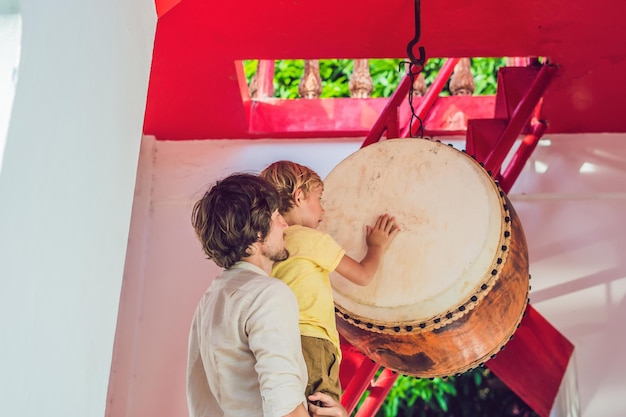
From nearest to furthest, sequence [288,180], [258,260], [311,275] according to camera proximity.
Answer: [258,260]
[311,275]
[288,180]

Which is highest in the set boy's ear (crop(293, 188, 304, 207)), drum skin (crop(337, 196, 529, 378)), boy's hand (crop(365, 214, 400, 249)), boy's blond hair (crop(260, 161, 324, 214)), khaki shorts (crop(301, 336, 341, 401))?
boy's blond hair (crop(260, 161, 324, 214))

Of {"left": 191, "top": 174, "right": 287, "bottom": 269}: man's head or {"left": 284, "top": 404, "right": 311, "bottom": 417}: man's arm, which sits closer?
{"left": 284, "top": 404, "right": 311, "bottom": 417}: man's arm

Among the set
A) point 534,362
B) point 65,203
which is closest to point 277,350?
point 65,203

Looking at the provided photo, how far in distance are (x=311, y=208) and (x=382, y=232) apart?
0.69ft

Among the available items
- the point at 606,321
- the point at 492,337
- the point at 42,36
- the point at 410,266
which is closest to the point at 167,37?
the point at 410,266

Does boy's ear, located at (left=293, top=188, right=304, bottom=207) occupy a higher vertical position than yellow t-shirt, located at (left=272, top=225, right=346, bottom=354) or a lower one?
higher

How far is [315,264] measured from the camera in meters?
2.04

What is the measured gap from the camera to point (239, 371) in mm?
1691

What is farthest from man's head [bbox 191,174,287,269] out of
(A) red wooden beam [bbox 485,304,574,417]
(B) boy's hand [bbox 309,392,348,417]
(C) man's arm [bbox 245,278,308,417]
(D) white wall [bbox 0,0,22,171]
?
(A) red wooden beam [bbox 485,304,574,417]

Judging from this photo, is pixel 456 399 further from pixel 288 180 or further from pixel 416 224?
pixel 288 180

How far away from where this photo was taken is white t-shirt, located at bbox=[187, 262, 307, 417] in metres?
1.58

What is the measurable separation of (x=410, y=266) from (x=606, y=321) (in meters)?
1.47

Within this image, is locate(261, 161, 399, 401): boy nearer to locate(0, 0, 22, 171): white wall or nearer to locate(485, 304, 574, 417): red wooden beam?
locate(0, 0, 22, 171): white wall

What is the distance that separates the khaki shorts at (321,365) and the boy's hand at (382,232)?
404mm
